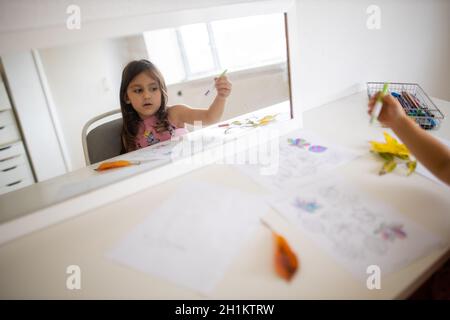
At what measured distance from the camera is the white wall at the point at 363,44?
100cm

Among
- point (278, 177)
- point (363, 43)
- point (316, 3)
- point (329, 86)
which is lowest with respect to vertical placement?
point (278, 177)

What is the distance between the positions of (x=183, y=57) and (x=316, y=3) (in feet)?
1.54

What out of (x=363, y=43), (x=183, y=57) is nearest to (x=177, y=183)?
(x=183, y=57)

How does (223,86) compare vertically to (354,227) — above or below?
above

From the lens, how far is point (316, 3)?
949mm

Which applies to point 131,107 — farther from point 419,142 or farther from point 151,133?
point 419,142

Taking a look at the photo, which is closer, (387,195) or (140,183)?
(387,195)

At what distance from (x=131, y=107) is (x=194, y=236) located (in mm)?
483

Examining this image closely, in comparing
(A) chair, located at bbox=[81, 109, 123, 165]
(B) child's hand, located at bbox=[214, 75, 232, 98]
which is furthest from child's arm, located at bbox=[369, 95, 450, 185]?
(A) chair, located at bbox=[81, 109, 123, 165]

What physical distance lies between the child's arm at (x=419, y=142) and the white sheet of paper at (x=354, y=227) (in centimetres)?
14

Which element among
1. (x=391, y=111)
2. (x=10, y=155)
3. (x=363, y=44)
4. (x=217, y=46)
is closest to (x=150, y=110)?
(x=217, y=46)

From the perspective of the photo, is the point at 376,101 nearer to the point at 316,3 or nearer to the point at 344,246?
the point at 344,246

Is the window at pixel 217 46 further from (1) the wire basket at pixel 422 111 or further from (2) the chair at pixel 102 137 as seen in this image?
(1) the wire basket at pixel 422 111

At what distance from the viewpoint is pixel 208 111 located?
3.02 ft
